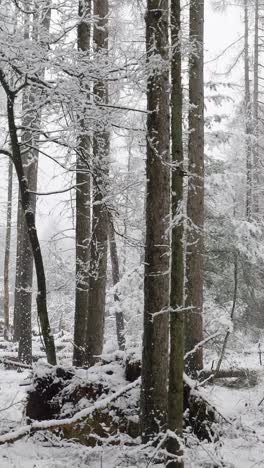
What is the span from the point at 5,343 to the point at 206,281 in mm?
8304

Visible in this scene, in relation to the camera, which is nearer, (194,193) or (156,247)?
(156,247)

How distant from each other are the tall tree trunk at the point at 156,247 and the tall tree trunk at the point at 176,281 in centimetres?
51

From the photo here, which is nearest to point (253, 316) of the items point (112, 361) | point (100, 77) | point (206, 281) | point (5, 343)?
point (206, 281)

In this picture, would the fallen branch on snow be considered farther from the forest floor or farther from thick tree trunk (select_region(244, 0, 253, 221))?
thick tree trunk (select_region(244, 0, 253, 221))

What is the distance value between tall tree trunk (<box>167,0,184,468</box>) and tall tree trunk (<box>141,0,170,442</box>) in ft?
1.66

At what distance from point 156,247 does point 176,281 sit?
81 cm

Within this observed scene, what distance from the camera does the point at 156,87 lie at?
5926 mm

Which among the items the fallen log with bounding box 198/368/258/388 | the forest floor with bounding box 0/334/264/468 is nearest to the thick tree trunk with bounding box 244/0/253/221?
the fallen log with bounding box 198/368/258/388

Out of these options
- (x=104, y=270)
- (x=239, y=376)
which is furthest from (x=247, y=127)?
(x=104, y=270)

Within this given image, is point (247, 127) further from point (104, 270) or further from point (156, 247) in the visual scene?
point (156, 247)

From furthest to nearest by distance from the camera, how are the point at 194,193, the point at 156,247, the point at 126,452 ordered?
the point at 194,193
the point at 156,247
the point at 126,452

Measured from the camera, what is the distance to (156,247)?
590cm

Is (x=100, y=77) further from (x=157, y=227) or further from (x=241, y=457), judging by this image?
(x=241, y=457)

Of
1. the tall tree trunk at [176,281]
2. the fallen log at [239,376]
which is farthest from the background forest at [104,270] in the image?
the fallen log at [239,376]
